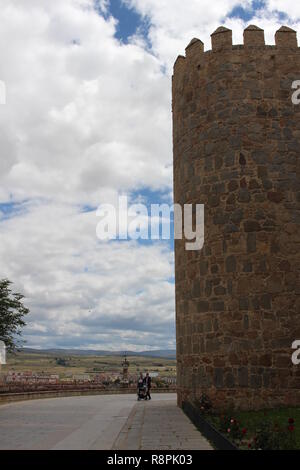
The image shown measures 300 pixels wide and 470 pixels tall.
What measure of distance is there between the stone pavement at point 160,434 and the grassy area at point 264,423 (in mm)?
537

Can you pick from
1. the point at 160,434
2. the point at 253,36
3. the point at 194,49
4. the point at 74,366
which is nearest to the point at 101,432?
the point at 160,434

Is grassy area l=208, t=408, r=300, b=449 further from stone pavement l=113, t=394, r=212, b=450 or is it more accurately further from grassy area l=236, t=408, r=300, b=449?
stone pavement l=113, t=394, r=212, b=450

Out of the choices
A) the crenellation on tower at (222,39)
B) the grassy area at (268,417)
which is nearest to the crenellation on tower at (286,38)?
the crenellation on tower at (222,39)

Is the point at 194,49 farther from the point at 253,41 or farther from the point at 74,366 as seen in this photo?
the point at 74,366

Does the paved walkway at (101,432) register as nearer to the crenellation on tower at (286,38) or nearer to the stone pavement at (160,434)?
the stone pavement at (160,434)

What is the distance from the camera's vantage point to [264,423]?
9.49 meters

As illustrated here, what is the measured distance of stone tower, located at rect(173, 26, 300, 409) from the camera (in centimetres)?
1317

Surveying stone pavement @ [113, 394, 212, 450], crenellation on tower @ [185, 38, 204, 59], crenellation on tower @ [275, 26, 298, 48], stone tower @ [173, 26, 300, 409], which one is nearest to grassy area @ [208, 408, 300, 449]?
stone pavement @ [113, 394, 212, 450]

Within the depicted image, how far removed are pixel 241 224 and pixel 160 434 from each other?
5862mm

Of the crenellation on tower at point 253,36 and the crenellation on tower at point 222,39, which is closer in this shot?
the crenellation on tower at point 253,36

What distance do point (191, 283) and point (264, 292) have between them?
214cm

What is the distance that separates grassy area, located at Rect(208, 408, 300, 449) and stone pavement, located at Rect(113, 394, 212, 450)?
21.1 inches

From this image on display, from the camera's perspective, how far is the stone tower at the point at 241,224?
43.2 ft

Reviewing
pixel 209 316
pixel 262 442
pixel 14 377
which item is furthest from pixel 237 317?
pixel 14 377
